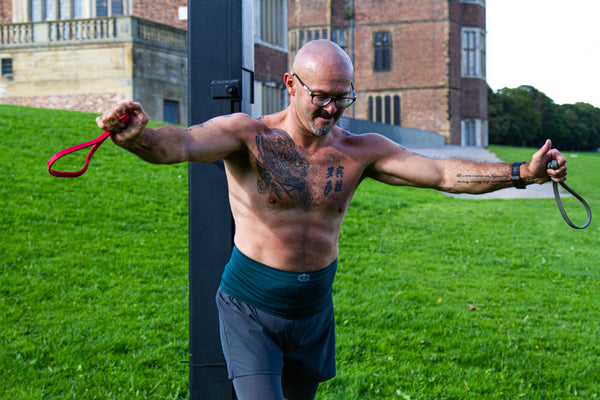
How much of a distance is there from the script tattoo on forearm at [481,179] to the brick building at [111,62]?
22.1 meters

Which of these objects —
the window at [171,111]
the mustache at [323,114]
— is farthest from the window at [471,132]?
the mustache at [323,114]

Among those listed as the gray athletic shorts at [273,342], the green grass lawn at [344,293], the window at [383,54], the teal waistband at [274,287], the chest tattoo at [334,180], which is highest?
the window at [383,54]

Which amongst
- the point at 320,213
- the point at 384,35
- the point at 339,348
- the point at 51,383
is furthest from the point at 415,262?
the point at 384,35

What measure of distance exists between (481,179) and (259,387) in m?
1.71

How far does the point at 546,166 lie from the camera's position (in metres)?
3.45

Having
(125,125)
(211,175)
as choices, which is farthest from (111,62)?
(125,125)

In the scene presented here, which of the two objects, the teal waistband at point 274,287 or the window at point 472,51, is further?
the window at point 472,51

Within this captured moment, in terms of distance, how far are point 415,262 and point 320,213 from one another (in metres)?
6.99

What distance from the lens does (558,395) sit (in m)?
5.96

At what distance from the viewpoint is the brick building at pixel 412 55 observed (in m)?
46.0

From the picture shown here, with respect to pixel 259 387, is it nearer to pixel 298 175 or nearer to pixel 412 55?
pixel 298 175

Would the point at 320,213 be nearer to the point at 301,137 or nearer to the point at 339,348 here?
the point at 301,137

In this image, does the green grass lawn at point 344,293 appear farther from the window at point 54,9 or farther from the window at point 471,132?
the window at point 471,132

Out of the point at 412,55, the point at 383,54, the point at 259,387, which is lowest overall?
the point at 259,387
